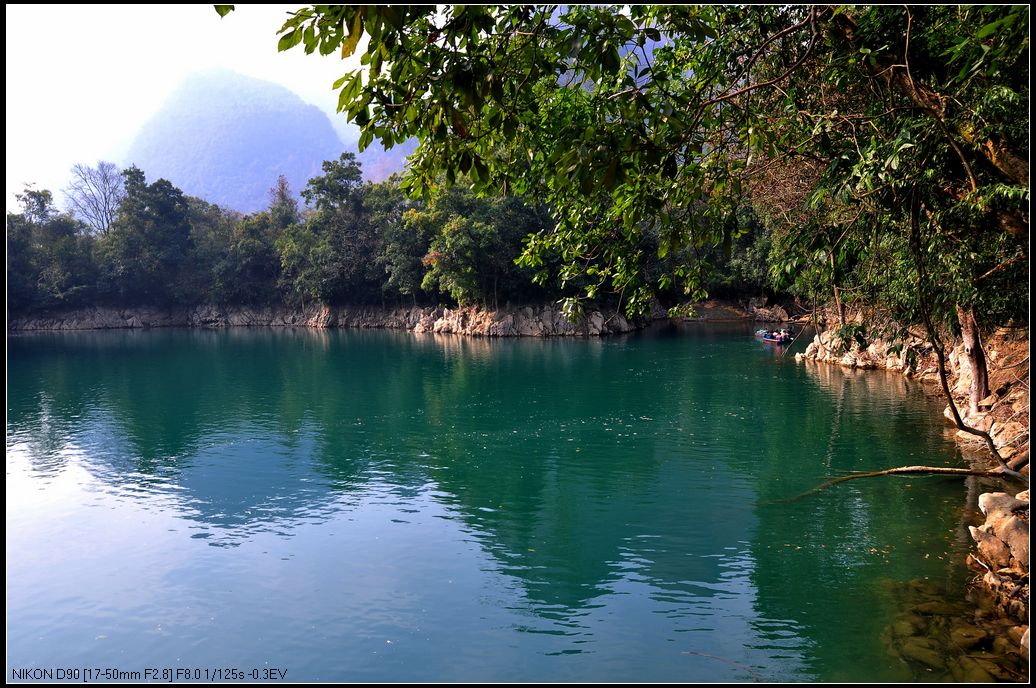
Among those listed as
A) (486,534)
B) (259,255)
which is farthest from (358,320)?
(486,534)

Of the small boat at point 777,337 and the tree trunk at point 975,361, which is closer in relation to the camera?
the tree trunk at point 975,361

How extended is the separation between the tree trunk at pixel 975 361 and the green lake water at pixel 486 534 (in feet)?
4.29

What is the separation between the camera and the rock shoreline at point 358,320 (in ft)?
156

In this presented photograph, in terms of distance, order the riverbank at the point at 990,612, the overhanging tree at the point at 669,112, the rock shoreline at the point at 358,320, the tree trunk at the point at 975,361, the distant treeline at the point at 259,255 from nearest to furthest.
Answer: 1. the overhanging tree at the point at 669,112
2. the riverbank at the point at 990,612
3. the tree trunk at the point at 975,361
4. the rock shoreline at the point at 358,320
5. the distant treeline at the point at 259,255

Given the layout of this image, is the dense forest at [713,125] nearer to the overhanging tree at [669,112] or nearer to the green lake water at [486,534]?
the overhanging tree at [669,112]

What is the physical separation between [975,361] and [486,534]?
1115 cm

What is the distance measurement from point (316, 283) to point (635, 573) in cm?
5418

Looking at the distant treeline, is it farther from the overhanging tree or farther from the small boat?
the overhanging tree

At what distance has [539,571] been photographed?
33.1 ft

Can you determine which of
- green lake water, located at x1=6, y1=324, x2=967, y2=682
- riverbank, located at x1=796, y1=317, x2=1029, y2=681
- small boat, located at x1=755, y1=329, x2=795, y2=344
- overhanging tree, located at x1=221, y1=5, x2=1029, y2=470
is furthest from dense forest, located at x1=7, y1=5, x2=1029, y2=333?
small boat, located at x1=755, y1=329, x2=795, y2=344

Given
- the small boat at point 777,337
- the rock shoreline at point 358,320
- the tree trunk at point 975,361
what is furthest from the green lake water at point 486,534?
the rock shoreline at point 358,320

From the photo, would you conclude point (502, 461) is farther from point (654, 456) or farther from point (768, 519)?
point (768, 519)

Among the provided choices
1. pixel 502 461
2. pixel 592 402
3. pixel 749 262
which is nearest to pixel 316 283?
pixel 749 262

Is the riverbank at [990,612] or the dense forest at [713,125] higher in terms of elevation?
the dense forest at [713,125]
